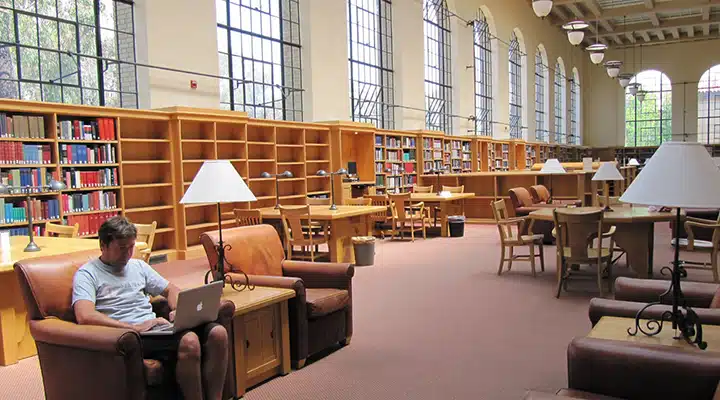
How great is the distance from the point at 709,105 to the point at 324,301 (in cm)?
2663

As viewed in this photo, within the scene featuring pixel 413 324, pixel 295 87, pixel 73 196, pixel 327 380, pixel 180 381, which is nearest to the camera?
pixel 180 381

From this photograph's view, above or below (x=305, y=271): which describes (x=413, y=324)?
below

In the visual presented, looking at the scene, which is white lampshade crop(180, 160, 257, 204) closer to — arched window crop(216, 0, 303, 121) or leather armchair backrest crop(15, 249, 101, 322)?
leather armchair backrest crop(15, 249, 101, 322)

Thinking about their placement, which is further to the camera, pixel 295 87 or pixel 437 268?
pixel 295 87

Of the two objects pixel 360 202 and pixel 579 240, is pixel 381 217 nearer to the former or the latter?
pixel 360 202

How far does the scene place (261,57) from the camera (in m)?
10.5

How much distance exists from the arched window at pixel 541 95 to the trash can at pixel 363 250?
17051 mm

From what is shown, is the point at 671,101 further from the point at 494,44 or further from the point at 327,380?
the point at 327,380

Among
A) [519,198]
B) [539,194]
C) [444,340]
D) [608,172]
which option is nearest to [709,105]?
[539,194]

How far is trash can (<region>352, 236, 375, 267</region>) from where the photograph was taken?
293 inches

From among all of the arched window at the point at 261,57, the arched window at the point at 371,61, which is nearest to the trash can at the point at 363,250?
the arched window at the point at 261,57

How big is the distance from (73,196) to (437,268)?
4.31 metres

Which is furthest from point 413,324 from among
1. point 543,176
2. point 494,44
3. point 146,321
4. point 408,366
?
point 494,44

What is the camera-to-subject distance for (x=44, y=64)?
23.6 feet
